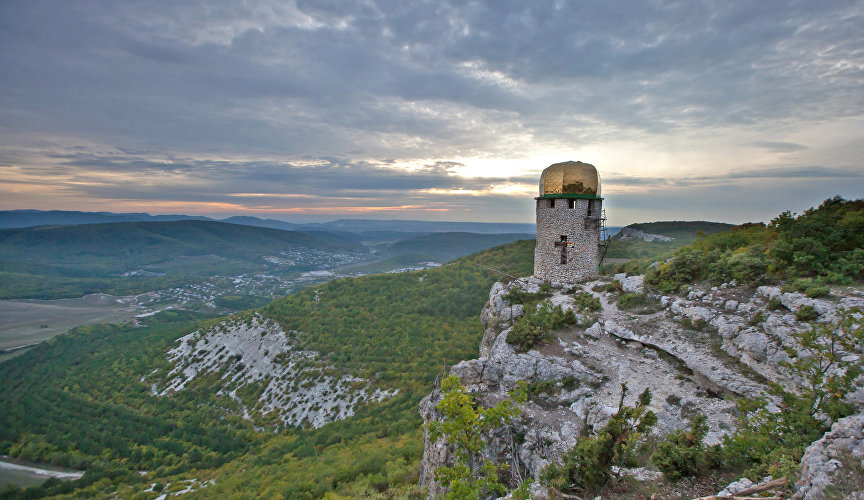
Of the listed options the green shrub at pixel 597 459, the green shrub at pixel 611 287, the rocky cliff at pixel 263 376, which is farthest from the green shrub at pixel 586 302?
the rocky cliff at pixel 263 376

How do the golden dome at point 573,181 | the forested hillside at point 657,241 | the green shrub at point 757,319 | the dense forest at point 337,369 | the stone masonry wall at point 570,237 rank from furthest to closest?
1. the forested hillside at point 657,241
2. the stone masonry wall at point 570,237
3. the golden dome at point 573,181
4. the dense forest at point 337,369
5. the green shrub at point 757,319

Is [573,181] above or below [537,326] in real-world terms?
above

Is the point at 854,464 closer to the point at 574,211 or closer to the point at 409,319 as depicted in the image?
the point at 574,211

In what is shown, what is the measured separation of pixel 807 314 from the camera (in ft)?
31.8

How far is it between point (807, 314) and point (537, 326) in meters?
8.57

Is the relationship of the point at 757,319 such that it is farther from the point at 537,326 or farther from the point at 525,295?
the point at 525,295

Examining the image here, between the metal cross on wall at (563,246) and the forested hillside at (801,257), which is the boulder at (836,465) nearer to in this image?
the forested hillside at (801,257)

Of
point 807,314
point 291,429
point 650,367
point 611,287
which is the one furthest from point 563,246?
point 291,429

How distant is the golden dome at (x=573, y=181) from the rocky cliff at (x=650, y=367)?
7.72 meters

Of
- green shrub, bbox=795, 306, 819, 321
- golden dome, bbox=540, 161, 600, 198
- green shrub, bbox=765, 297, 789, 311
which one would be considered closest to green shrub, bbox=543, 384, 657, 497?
green shrub, bbox=795, 306, 819, 321

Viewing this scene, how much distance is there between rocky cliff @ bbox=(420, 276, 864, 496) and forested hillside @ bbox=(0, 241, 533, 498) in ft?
19.7

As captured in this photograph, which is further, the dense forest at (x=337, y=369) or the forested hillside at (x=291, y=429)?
the forested hillside at (x=291, y=429)

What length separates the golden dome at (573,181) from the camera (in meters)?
19.9

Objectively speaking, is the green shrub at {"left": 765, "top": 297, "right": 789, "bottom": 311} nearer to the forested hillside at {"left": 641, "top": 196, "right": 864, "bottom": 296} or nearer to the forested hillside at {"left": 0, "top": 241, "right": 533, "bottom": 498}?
the forested hillside at {"left": 641, "top": 196, "right": 864, "bottom": 296}
